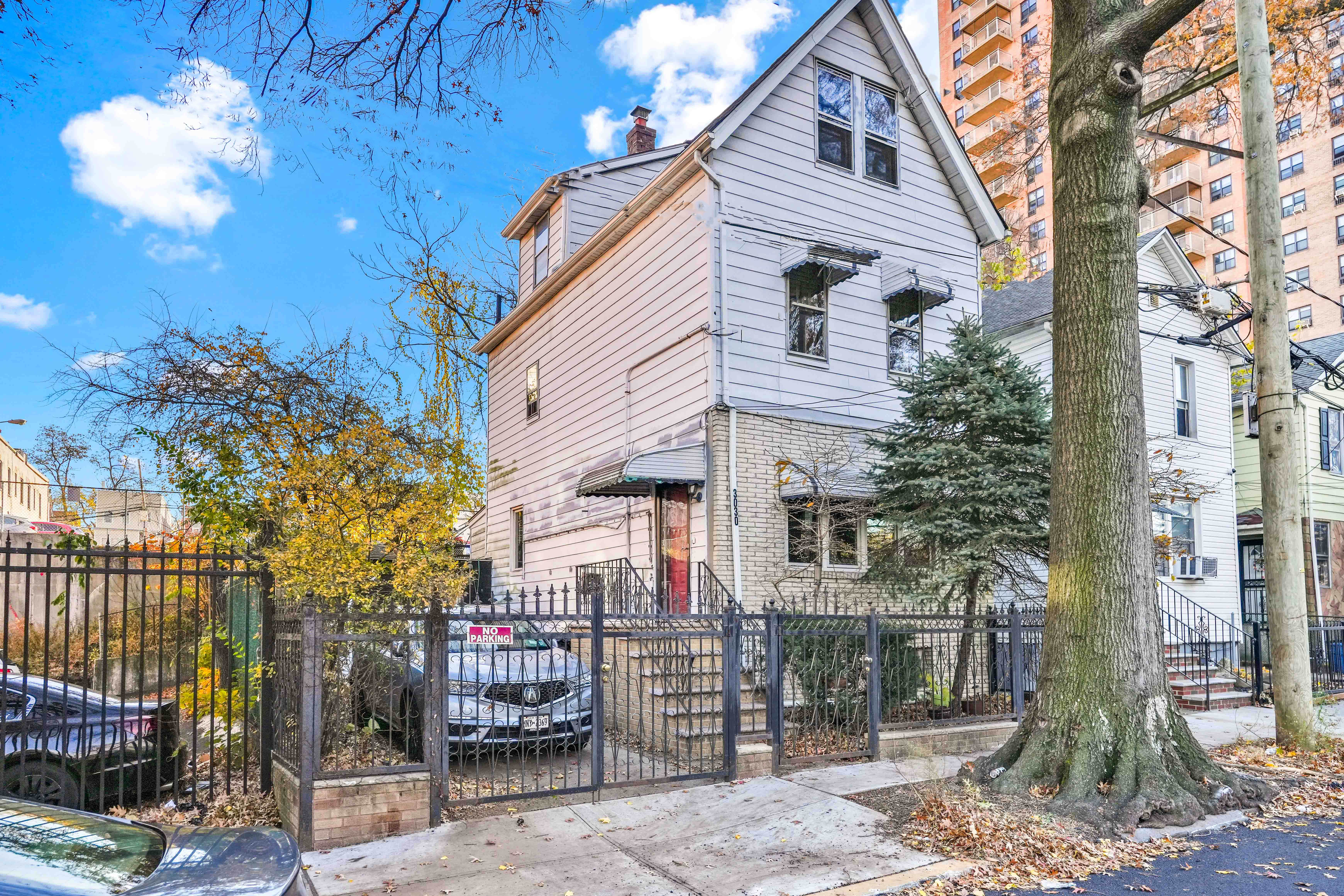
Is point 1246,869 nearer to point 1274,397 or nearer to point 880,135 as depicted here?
point 1274,397

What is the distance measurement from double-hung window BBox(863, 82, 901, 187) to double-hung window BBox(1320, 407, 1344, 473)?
15.8 meters

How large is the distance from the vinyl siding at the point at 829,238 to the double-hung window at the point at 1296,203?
36263 millimetres

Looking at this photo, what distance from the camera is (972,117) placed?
52.8 metres

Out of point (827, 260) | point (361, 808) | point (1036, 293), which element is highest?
point (1036, 293)

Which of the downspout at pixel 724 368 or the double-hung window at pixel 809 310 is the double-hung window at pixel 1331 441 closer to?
the double-hung window at pixel 809 310

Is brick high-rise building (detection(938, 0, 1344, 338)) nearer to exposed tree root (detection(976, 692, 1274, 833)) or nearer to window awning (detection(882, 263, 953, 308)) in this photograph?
window awning (detection(882, 263, 953, 308))

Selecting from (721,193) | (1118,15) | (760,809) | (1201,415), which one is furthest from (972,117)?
(760,809)

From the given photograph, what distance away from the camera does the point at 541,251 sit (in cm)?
1934

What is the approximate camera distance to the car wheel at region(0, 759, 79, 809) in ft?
22.6

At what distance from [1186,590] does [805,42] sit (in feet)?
46.8

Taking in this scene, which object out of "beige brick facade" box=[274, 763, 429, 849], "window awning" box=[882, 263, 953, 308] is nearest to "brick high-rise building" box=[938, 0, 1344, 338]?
"window awning" box=[882, 263, 953, 308]

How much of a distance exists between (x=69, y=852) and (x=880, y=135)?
1528cm

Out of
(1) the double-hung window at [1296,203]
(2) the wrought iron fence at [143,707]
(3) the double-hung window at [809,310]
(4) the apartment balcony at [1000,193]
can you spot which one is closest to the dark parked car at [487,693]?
(2) the wrought iron fence at [143,707]

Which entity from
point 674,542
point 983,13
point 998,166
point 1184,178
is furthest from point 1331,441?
point 983,13
